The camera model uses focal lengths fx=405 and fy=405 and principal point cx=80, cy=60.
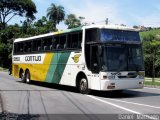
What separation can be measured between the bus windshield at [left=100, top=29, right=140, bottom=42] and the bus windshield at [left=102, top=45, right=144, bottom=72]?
1.24 feet

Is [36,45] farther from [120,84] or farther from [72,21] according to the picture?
[72,21]

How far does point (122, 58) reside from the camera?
18.3 m

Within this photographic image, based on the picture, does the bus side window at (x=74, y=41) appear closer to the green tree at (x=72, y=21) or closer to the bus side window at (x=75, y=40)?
the bus side window at (x=75, y=40)

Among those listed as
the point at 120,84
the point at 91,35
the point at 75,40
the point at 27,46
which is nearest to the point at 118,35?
the point at 91,35

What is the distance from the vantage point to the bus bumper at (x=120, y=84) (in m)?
17.8

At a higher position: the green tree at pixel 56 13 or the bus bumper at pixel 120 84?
the green tree at pixel 56 13

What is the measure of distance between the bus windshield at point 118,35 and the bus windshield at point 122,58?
1.24 ft

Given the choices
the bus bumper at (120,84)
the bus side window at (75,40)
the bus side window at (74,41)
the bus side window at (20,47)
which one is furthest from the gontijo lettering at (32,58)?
the bus bumper at (120,84)

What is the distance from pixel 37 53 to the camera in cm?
2512

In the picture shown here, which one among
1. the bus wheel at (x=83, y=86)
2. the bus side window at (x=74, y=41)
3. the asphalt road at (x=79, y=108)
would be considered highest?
the bus side window at (x=74, y=41)

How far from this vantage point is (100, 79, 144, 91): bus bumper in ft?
58.4

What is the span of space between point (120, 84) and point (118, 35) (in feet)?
7.44

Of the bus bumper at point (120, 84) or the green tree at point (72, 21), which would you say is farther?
the green tree at point (72, 21)

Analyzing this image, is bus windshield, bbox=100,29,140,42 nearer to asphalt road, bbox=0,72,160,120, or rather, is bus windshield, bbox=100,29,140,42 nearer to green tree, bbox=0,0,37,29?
asphalt road, bbox=0,72,160,120
